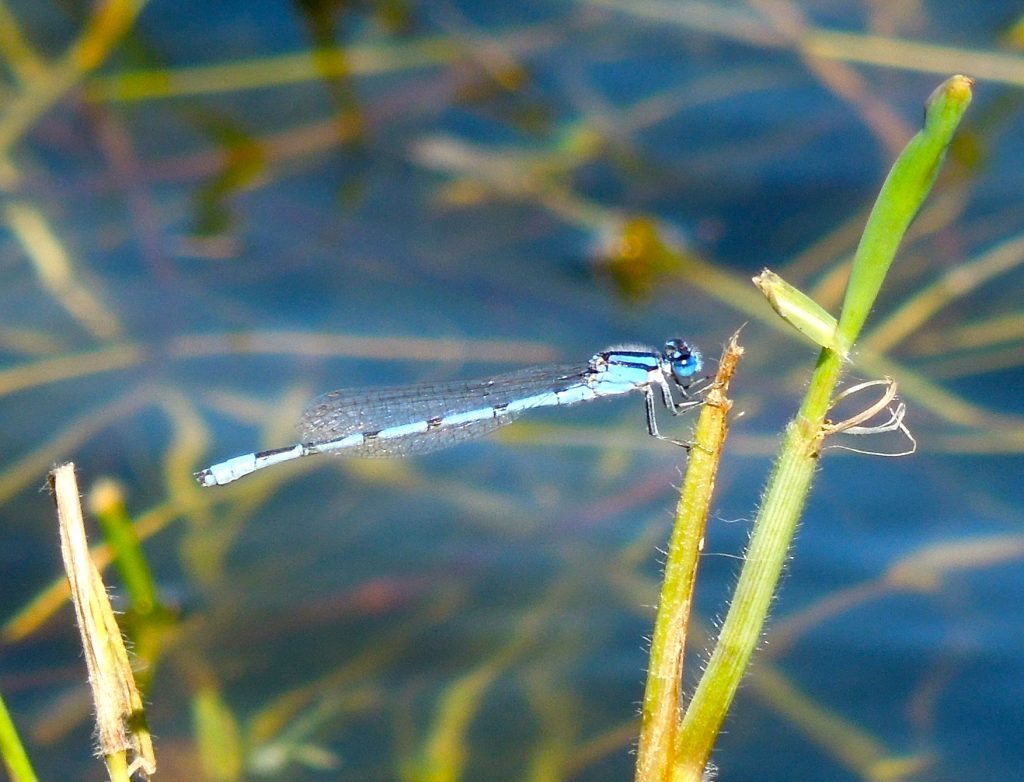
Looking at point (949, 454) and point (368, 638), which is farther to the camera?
point (949, 454)

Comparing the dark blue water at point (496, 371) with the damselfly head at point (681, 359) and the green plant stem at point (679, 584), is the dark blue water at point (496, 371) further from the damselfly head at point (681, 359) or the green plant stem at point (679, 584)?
the green plant stem at point (679, 584)

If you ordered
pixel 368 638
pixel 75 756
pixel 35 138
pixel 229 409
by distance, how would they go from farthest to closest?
pixel 35 138
pixel 229 409
pixel 368 638
pixel 75 756

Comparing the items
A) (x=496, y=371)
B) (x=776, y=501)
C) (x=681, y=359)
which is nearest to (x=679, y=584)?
(x=776, y=501)

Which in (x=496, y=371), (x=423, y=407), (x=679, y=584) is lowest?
(x=679, y=584)

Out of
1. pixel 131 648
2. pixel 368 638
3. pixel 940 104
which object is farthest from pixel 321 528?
pixel 940 104

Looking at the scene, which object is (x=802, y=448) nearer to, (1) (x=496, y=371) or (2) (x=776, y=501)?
(2) (x=776, y=501)

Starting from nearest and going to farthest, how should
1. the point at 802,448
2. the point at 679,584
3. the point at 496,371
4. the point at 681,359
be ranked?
the point at 802,448
the point at 679,584
the point at 681,359
the point at 496,371

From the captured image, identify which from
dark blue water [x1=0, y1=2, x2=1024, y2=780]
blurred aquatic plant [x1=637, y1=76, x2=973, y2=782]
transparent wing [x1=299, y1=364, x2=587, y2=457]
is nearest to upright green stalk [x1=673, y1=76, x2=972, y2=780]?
blurred aquatic plant [x1=637, y1=76, x2=973, y2=782]

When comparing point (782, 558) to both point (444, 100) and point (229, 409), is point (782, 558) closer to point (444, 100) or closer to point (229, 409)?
point (229, 409)
